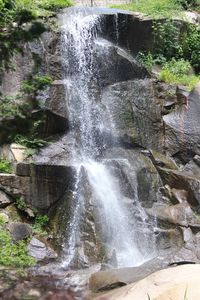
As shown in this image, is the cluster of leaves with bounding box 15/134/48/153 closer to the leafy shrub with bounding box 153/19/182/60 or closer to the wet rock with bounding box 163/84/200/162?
the wet rock with bounding box 163/84/200/162

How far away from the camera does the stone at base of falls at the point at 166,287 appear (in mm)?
5922

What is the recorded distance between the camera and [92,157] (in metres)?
11.4

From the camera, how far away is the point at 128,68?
13047 millimetres

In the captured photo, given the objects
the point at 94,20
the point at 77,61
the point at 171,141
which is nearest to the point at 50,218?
the point at 171,141

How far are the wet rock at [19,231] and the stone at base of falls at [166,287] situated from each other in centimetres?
310

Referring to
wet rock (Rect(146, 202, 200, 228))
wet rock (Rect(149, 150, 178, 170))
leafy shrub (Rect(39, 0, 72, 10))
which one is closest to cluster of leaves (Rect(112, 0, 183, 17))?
leafy shrub (Rect(39, 0, 72, 10))

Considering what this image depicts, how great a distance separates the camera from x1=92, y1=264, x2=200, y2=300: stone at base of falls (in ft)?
19.4

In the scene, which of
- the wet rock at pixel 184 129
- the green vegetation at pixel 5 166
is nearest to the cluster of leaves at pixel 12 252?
the green vegetation at pixel 5 166

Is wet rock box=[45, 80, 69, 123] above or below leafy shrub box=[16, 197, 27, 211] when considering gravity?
above

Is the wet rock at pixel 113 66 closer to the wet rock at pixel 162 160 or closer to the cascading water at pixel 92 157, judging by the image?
the cascading water at pixel 92 157

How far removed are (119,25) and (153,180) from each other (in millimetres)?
5512

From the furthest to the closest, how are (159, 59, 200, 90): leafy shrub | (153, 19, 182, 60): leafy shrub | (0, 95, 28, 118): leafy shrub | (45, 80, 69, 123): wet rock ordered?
(153, 19, 182, 60): leafy shrub, (159, 59, 200, 90): leafy shrub, (45, 80, 69, 123): wet rock, (0, 95, 28, 118): leafy shrub

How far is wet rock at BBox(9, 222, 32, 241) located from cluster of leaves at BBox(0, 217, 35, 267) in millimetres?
156

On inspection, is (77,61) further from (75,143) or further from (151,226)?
(151,226)
